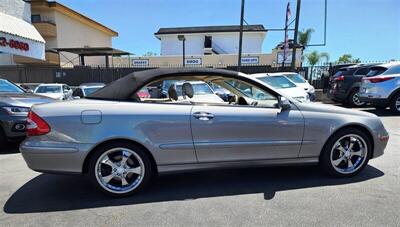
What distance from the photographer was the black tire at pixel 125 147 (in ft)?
12.6

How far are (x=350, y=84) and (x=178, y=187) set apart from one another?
36.2ft

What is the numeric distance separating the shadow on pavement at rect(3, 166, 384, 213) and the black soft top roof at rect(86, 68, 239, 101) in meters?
1.21

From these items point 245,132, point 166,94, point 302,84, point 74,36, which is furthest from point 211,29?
point 245,132

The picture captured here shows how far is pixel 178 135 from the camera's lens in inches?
155

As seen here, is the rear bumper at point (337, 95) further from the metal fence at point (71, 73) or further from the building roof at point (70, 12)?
the building roof at point (70, 12)

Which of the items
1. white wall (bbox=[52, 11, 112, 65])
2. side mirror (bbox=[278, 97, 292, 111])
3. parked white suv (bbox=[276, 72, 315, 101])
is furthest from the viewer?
white wall (bbox=[52, 11, 112, 65])

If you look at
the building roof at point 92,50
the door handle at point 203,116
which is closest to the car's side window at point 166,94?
the door handle at point 203,116

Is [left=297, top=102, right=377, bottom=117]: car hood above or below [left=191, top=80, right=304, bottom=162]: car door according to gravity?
above

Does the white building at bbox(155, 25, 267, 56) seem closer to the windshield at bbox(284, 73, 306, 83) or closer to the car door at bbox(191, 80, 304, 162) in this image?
the windshield at bbox(284, 73, 306, 83)

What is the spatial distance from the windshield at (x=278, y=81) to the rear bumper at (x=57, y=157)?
8564mm

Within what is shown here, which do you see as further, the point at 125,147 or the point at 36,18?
the point at 36,18

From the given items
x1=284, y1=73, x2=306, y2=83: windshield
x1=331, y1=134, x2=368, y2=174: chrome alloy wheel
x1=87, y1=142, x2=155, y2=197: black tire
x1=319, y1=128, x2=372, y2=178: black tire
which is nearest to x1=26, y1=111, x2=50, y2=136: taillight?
x1=87, y1=142, x2=155, y2=197: black tire

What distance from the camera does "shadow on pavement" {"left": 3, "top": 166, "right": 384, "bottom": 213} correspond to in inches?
153

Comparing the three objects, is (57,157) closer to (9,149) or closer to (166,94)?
(166,94)
